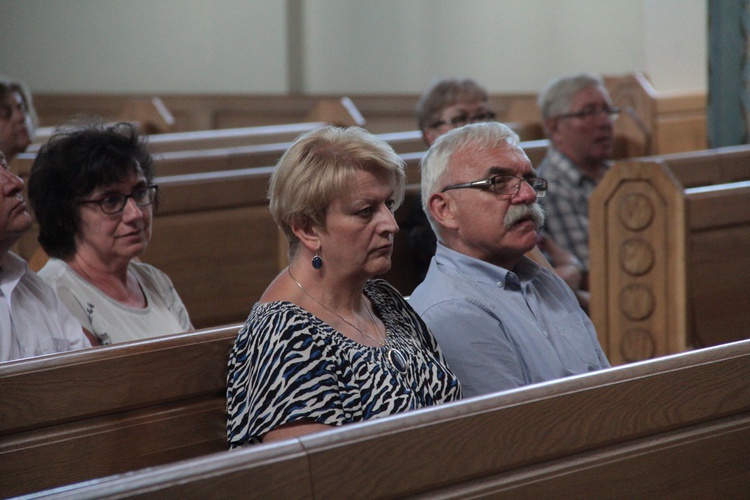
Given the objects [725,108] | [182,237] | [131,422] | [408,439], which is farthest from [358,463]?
[725,108]

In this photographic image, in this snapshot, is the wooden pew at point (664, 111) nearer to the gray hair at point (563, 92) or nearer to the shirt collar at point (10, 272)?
the gray hair at point (563, 92)

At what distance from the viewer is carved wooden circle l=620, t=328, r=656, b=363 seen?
3373 mm

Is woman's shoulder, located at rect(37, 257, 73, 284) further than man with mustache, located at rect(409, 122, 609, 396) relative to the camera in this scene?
Yes

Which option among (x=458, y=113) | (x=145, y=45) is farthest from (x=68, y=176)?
(x=145, y=45)

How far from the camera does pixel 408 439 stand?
1312 mm

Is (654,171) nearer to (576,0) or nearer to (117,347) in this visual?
(117,347)

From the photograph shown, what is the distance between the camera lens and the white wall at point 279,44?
748 centimetres

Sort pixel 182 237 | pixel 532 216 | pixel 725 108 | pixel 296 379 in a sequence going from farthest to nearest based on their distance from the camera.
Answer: pixel 725 108 < pixel 182 237 < pixel 532 216 < pixel 296 379

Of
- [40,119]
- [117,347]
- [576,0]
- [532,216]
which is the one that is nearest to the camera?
[117,347]

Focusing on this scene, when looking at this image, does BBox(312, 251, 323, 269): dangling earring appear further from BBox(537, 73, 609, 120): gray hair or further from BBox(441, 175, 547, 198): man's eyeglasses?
BBox(537, 73, 609, 120): gray hair

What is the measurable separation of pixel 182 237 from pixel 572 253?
164cm

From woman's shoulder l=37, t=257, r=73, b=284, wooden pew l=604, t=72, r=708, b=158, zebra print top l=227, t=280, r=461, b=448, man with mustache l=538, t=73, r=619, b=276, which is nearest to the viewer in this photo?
zebra print top l=227, t=280, r=461, b=448

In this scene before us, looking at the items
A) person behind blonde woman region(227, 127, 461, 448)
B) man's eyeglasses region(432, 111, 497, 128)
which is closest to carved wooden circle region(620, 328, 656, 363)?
man's eyeglasses region(432, 111, 497, 128)

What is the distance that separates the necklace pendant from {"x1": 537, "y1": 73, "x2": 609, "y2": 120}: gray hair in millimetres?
2871
